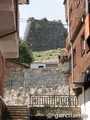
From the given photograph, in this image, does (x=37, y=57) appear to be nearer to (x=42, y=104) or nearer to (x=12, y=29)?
(x=42, y=104)

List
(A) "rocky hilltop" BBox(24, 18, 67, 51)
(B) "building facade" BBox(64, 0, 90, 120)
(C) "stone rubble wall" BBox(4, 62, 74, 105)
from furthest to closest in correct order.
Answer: (A) "rocky hilltop" BBox(24, 18, 67, 51) → (C) "stone rubble wall" BBox(4, 62, 74, 105) → (B) "building facade" BBox(64, 0, 90, 120)

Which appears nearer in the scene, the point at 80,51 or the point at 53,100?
the point at 80,51

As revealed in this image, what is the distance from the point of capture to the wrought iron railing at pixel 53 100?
25938 millimetres

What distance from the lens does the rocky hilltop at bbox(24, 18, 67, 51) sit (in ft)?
313

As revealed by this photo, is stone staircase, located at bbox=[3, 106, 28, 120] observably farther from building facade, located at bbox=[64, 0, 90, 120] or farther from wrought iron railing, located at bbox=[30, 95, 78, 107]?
building facade, located at bbox=[64, 0, 90, 120]

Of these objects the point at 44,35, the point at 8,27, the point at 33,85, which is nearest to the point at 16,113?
the point at 33,85

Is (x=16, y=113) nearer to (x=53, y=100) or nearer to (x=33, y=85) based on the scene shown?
(x=53, y=100)

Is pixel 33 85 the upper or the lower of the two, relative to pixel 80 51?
lower

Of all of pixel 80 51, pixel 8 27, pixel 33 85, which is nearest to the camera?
pixel 8 27

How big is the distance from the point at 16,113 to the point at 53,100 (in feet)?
12.8

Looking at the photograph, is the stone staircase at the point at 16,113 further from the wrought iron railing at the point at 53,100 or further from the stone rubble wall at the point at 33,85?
the stone rubble wall at the point at 33,85

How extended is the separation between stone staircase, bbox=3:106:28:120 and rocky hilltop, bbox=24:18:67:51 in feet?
232

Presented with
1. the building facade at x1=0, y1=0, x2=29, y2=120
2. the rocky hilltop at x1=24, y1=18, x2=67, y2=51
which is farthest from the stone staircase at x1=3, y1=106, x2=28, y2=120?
the rocky hilltop at x1=24, y1=18, x2=67, y2=51

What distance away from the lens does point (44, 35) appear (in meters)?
98.8
